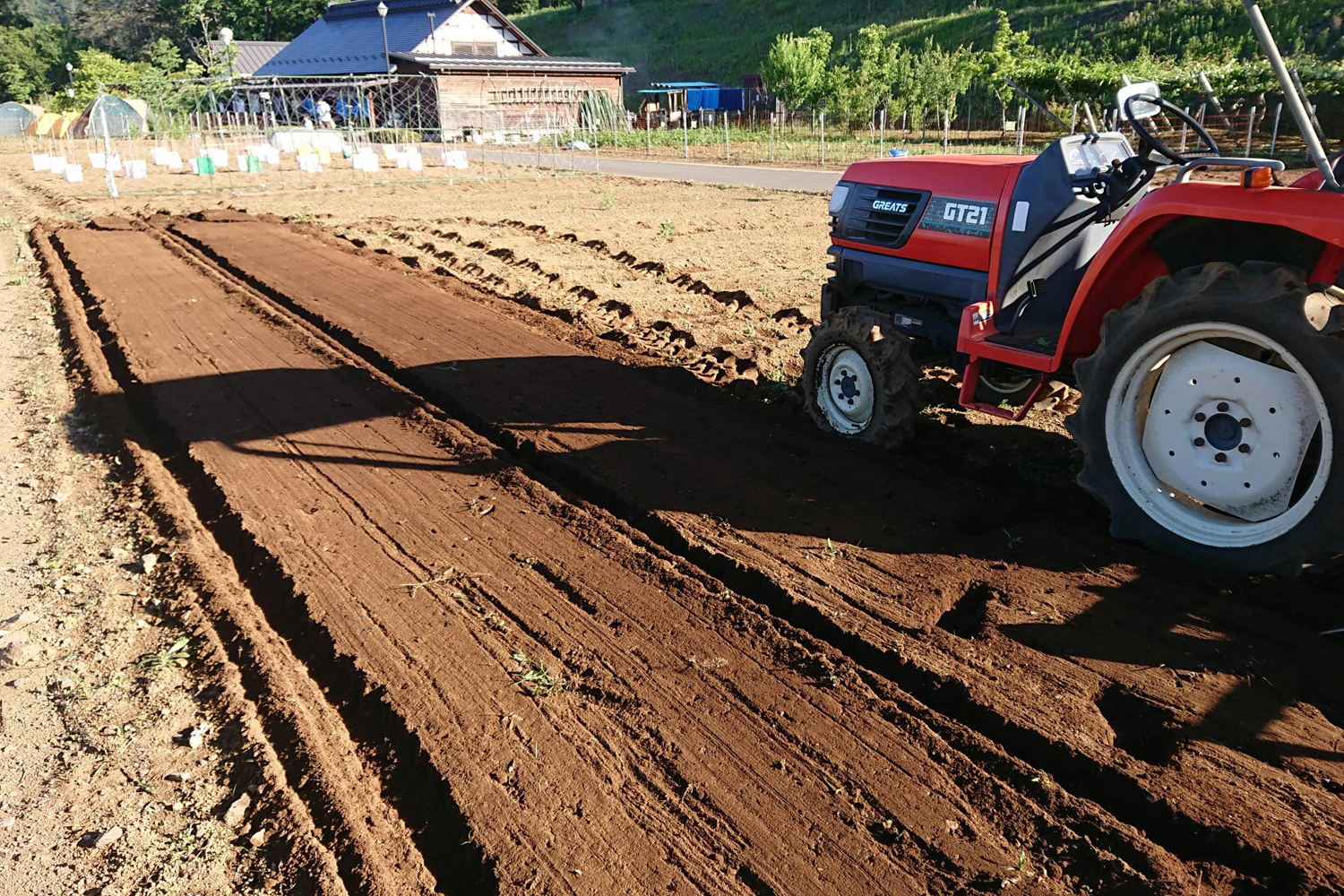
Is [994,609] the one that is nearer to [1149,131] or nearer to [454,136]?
[1149,131]

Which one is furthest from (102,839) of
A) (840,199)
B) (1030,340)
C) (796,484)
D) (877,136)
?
(877,136)

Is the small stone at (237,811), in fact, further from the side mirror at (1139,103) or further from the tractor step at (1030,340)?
the side mirror at (1139,103)

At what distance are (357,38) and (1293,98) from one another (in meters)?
59.4

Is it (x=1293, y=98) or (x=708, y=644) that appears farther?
(x=708, y=644)

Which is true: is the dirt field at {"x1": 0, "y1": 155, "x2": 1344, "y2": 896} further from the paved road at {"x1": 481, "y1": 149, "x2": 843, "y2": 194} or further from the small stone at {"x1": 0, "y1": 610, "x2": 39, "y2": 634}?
the paved road at {"x1": 481, "y1": 149, "x2": 843, "y2": 194}

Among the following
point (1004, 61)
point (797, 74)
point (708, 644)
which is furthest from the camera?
point (797, 74)

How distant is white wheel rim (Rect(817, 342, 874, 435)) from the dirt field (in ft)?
0.81

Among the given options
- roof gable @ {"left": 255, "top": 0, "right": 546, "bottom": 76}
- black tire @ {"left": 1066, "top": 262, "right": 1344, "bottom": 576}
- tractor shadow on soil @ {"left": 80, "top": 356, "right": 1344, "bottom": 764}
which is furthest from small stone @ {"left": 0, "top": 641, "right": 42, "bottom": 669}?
roof gable @ {"left": 255, "top": 0, "right": 546, "bottom": 76}

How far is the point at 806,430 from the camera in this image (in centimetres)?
643

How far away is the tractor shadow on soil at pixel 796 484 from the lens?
370 cm

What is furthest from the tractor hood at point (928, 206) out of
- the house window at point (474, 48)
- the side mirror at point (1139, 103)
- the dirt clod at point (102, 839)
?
the house window at point (474, 48)

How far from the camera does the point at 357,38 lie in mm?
55594

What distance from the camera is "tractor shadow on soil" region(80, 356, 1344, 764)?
3.70m

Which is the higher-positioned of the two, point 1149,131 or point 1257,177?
point 1149,131
